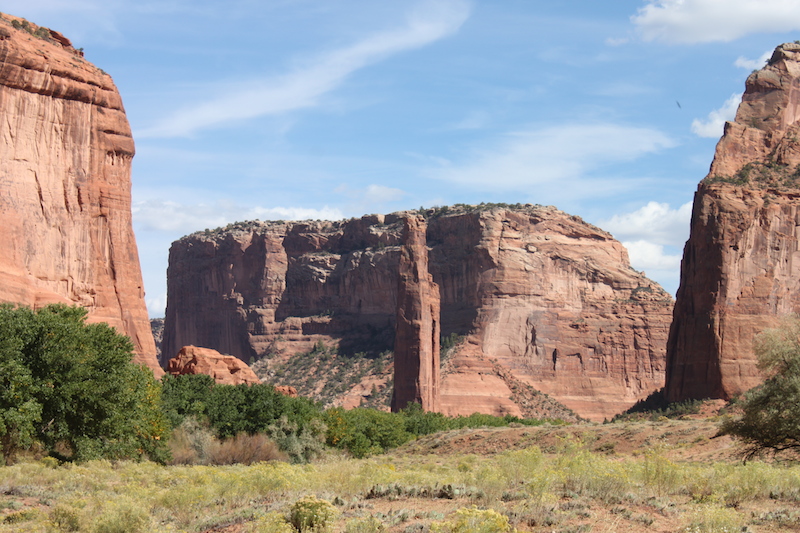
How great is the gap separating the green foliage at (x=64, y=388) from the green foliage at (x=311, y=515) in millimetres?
14449

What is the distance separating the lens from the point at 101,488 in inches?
1007

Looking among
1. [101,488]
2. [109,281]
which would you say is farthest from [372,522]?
[109,281]

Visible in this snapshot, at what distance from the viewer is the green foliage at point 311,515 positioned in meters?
16.8

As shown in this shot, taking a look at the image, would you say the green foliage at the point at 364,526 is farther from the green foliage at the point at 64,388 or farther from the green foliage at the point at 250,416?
the green foliage at the point at 250,416

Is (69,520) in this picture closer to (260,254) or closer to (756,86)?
(756,86)

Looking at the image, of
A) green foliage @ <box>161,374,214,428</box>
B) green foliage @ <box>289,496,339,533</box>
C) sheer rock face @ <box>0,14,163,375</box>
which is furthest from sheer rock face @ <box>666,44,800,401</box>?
green foliage @ <box>289,496,339,533</box>

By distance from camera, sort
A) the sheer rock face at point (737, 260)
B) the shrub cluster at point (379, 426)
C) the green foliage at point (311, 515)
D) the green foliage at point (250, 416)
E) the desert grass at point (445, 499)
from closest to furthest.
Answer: the green foliage at point (311, 515) → the desert grass at point (445, 499) → the green foliage at point (250, 416) → the shrub cluster at point (379, 426) → the sheer rock face at point (737, 260)

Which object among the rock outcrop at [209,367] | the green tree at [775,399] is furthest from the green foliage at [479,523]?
the rock outcrop at [209,367]

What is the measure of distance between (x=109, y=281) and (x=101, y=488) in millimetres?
31338

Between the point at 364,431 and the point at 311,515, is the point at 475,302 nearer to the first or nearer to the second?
the point at 364,431

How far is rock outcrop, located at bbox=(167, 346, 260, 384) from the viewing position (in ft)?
212

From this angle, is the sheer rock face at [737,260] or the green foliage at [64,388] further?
the sheer rock face at [737,260]

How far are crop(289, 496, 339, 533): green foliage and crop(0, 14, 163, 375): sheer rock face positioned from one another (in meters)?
32.6

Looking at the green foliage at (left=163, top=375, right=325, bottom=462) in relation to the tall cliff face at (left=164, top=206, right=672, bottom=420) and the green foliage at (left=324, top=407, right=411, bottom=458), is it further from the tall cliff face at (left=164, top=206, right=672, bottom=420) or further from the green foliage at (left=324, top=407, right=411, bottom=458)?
the tall cliff face at (left=164, top=206, right=672, bottom=420)
